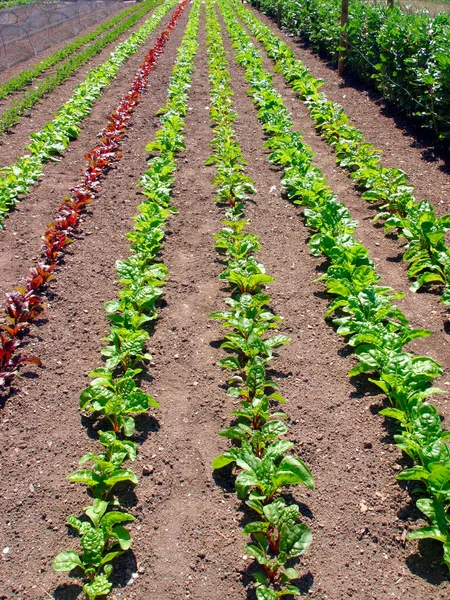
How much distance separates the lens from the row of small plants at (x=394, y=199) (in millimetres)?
5798

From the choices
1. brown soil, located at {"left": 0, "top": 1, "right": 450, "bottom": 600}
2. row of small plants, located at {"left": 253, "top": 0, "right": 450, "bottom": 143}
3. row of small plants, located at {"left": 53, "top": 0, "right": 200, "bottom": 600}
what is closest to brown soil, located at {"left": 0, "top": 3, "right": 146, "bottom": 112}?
row of small plants, located at {"left": 53, "top": 0, "right": 200, "bottom": 600}

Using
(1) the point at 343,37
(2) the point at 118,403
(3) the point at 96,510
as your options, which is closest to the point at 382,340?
(2) the point at 118,403

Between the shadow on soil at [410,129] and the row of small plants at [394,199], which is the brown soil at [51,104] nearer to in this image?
the row of small plants at [394,199]

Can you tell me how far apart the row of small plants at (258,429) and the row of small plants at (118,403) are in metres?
0.68

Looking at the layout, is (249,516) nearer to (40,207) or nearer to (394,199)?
(394,199)

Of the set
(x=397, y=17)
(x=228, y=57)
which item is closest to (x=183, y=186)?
(x=397, y=17)

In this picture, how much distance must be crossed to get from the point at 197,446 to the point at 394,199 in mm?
4435

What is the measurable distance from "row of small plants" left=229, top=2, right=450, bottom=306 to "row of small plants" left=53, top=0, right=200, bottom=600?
2.65 m

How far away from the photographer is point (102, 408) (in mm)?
4152

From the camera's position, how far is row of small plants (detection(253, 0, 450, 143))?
903cm

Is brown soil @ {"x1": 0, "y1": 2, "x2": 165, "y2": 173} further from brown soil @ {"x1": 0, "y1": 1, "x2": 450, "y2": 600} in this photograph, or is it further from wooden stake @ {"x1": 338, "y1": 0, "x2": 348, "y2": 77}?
wooden stake @ {"x1": 338, "y1": 0, "x2": 348, "y2": 77}

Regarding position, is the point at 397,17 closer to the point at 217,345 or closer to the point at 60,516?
the point at 217,345

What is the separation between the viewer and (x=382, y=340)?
447 cm

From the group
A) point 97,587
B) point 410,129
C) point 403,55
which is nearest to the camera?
point 97,587
